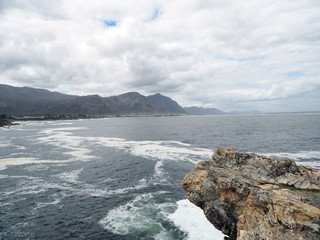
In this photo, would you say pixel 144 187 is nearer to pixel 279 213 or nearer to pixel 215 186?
pixel 215 186

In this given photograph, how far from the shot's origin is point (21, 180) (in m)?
33.8

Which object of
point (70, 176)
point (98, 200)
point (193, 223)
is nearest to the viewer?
point (193, 223)

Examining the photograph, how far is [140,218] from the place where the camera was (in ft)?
75.0

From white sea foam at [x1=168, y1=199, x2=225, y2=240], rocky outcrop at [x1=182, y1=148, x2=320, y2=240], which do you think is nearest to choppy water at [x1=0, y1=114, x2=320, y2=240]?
white sea foam at [x1=168, y1=199, x2=225, y2=240]

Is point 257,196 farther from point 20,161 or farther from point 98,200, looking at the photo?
point 20,161

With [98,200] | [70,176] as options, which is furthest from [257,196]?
[70,176]

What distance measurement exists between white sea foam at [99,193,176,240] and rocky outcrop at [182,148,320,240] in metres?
7.04

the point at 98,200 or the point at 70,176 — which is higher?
the point at 70,176

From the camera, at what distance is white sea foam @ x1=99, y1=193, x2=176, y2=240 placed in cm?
2059

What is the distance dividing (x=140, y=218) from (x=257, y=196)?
15.4m

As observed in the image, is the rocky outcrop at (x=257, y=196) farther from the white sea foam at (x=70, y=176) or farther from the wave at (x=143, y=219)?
the white sea foam at (x=70, y=176)

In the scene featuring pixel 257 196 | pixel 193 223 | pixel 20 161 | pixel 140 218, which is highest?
pixel 257 196

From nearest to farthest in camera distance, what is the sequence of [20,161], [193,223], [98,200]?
[193,223]
[98,200]
[20,161]

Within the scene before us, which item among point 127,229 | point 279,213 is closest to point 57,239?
point 127,229
